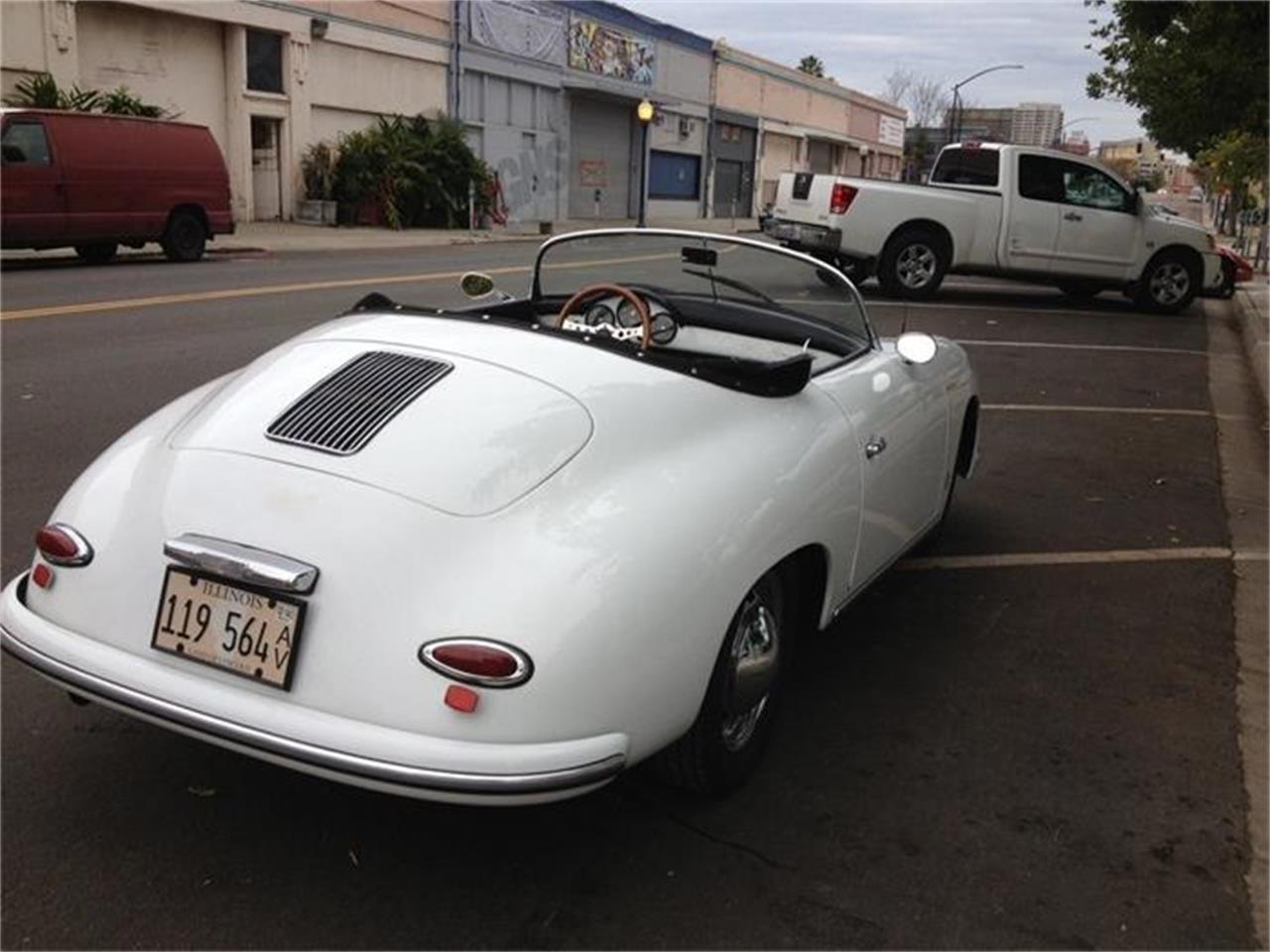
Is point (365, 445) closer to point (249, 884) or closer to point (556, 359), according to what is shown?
point (556, 359)

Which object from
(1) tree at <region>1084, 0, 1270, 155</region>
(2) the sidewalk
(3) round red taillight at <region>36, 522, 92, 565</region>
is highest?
(1) tree at <region>1084, 0, 1270, 155</region>

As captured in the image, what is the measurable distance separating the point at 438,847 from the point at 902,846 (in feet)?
3.71

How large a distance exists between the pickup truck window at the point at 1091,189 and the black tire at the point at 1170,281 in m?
1.03

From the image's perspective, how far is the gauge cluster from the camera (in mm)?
3939

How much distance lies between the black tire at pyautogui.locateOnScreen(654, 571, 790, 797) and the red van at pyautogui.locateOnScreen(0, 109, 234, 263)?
14404 millimetres

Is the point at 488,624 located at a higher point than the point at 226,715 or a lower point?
higher

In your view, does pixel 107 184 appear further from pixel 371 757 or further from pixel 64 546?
pixel 371 757

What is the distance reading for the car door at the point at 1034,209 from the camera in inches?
600

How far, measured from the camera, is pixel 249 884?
105 inches

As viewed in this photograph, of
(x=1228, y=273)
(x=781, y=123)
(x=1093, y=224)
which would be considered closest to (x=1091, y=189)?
(x=1093, y=224)

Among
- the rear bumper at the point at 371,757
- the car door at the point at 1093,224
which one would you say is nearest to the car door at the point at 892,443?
the rear bumper at the point at 371,757

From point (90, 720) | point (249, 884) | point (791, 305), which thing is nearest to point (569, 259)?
point (791, 305)

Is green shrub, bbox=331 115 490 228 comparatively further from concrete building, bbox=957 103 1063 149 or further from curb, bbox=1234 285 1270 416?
concrete building, bbox=957 103 1063 149

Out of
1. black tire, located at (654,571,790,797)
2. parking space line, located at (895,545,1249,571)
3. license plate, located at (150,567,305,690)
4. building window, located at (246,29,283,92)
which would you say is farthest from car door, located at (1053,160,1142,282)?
building window, located at (246,29,283,92)
